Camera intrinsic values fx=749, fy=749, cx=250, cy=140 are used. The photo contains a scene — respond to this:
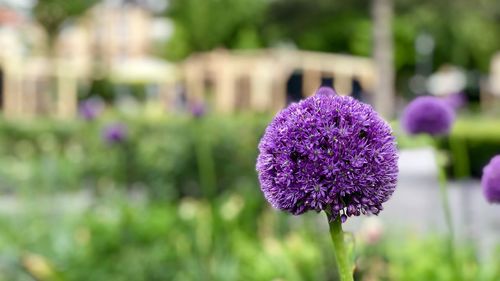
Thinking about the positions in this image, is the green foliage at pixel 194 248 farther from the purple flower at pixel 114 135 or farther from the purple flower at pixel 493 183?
the purple flower at pixel 493 183

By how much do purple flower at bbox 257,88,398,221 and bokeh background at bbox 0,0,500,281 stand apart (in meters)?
1.15

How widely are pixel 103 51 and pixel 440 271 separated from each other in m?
31.5

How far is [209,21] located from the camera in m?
28.4

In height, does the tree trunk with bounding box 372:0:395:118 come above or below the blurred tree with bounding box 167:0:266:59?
below

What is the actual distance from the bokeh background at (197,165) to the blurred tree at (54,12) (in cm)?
3

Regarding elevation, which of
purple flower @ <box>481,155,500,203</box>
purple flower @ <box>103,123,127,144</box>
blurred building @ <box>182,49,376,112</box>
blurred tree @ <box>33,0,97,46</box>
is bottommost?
purple flower @ <box>481,155,500,203</box>

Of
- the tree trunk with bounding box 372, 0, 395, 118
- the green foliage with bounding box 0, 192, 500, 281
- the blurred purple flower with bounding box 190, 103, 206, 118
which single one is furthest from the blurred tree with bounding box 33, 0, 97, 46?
the blurred purple flower with bounding box 190, 103, 206, 118

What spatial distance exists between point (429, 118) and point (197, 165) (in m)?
4.68

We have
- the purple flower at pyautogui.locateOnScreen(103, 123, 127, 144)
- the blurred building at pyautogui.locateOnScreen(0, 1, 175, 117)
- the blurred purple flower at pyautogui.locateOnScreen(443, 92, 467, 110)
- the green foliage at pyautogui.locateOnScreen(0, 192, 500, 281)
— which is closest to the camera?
the blurred purple flower at pyautogui.locateOnScreen(443, 92, 467, 110)

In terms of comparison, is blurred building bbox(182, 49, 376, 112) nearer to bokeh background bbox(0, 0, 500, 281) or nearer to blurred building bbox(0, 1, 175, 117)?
bokeh background bbox(0, 0, 500, 281)

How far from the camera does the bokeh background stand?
399cm

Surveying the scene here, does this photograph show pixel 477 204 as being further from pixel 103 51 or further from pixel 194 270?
pixel 103 51

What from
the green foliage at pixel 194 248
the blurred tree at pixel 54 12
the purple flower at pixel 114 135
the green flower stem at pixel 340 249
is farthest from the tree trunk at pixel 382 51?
the green flower stem at pixel 340 249

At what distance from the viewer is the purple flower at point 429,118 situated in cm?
245
